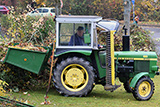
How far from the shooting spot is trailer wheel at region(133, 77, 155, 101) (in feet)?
26.4

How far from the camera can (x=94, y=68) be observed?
8.60 m

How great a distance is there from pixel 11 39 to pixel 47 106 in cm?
338

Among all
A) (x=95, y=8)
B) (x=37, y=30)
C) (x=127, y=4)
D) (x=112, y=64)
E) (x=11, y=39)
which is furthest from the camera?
(x=95, y=8)

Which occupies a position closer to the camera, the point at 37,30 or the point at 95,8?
the point at 37,30

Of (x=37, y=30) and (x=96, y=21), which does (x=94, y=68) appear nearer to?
(x=96, y=21)

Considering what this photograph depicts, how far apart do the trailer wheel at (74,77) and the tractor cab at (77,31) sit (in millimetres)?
433

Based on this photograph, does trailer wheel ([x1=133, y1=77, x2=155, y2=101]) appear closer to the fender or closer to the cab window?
the fender

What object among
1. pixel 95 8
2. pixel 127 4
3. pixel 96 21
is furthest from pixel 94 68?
pixel 95 8

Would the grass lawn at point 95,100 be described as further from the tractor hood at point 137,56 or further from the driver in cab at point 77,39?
the driver in cab at point 77,39

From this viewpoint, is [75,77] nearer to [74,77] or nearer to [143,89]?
[74,77]

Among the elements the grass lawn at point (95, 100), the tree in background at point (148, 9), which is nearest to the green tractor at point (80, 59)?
the grass lawn at point (95, 100)

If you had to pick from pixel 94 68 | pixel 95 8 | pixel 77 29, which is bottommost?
pixel 94 68

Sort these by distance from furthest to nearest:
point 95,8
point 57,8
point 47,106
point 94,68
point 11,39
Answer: point 95,8 → point 57,8 → point 11,39 → point 94,68 → point 47,106

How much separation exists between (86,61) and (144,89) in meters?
1.77
